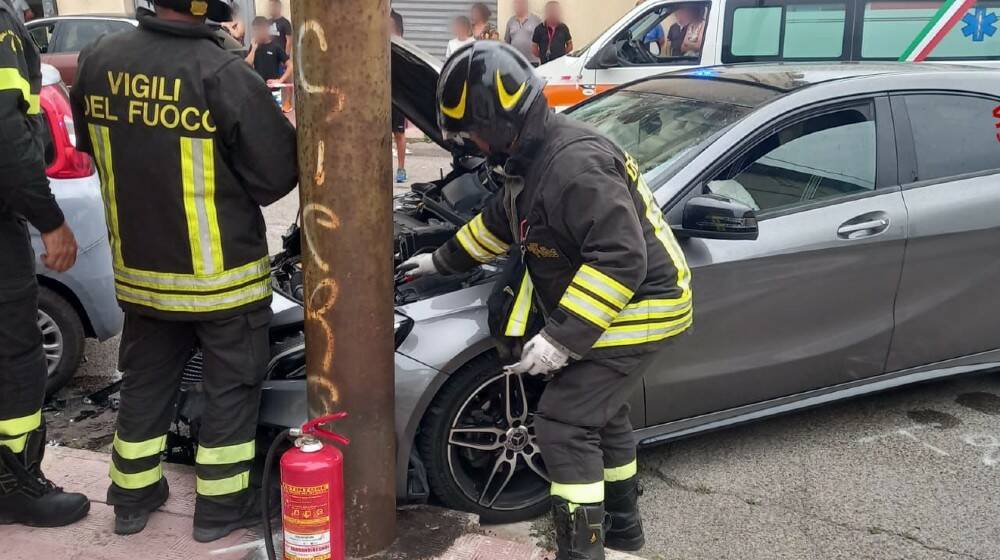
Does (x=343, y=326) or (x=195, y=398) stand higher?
(x=343, y=326)

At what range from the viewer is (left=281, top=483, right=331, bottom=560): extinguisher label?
2393 mm

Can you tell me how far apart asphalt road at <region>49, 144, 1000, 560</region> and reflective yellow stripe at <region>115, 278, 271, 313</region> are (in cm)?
148

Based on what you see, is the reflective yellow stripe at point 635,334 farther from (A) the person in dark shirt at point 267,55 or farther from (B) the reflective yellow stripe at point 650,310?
(A) the person in dark shirt at point 267,55

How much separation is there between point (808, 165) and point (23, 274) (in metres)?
2.78

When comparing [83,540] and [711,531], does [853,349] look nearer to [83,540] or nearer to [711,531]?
[711,531]

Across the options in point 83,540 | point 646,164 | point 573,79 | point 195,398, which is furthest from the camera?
point 573,79

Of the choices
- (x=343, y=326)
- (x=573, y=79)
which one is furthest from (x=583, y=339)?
(x=573, y=79)

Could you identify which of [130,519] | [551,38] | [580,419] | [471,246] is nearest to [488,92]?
[471,246]

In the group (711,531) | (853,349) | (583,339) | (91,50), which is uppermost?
(91,50)

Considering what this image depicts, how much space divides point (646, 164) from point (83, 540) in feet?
7.68

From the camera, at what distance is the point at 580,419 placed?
268 cm

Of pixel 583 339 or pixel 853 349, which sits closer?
pixel 583 339

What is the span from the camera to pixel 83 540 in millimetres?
2877

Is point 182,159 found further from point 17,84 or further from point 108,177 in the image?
point 17,84
